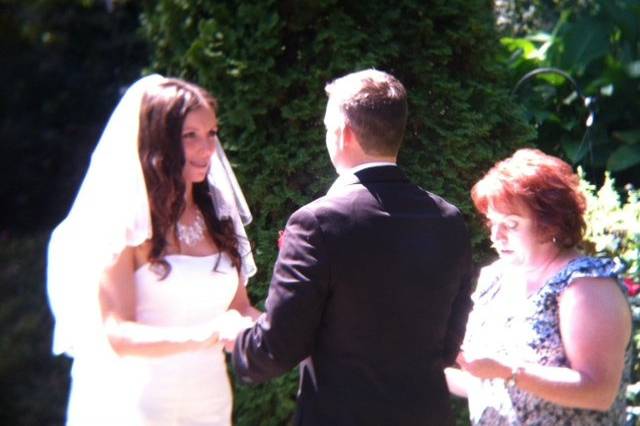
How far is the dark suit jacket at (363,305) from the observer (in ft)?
7.79

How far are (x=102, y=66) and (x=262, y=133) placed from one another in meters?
3.89

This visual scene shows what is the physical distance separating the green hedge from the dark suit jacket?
1.58 metres

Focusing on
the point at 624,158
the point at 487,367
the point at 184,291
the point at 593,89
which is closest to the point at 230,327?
the point at 184,291

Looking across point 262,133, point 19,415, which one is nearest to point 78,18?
point 19,415

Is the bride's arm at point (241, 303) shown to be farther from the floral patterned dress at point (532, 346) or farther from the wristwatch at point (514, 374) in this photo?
the wristwatch at point (514, 374)

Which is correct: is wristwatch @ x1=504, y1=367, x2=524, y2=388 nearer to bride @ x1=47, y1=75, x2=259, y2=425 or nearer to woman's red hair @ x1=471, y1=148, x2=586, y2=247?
woman's red hair @ x1=471, y1=148, x2=586, y2=247

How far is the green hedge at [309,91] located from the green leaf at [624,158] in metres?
1.69

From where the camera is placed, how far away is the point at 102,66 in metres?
7.57

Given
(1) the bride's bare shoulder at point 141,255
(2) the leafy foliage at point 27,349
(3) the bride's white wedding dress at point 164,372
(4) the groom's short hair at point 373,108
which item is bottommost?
(2) the leafy foliage at point 27,349

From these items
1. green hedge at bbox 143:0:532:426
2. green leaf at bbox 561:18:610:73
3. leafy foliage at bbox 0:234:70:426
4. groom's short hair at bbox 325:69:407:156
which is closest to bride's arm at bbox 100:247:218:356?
groom's short hair at bbox 325:69:407:156

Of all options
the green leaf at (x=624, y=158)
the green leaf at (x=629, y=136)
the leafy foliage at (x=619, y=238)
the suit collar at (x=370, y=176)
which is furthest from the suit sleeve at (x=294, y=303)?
the green leaf at (x=629, y=136)

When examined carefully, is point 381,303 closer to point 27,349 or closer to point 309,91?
point 309,91

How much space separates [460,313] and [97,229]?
1210 millimetres

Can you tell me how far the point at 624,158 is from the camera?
5711mm
